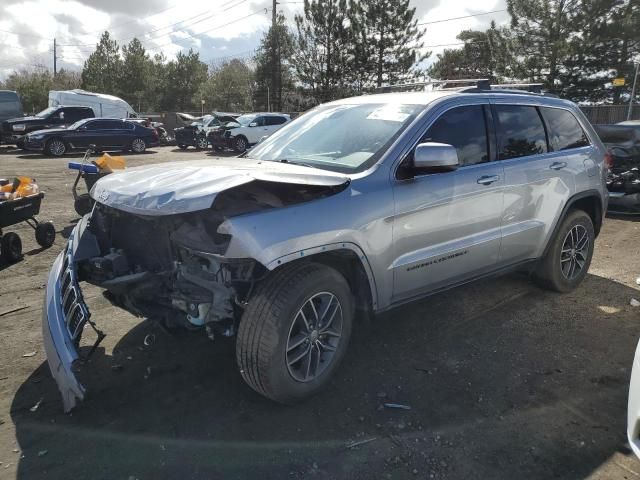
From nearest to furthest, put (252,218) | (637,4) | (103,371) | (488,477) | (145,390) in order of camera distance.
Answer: (488,477) < (252,218) < (145,390) < (103,371) < (637,4)

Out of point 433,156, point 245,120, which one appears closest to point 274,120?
point 245,120

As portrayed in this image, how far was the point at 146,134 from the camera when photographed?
21938 mm

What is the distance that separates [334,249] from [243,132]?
1986 centimetres

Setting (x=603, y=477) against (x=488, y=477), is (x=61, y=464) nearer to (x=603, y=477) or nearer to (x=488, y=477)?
(x=488, y=477)

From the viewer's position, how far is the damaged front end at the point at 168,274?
2.87 meters

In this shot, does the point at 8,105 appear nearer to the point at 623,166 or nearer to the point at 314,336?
the point at 623,166

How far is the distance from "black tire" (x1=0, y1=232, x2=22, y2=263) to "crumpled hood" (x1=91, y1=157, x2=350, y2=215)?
326cm

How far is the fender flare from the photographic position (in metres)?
2.76

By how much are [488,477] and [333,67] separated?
111ft

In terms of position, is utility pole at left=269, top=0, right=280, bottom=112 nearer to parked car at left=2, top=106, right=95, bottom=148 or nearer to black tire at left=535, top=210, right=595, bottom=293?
parked car at left=2, top=106, right=95, bottom=148

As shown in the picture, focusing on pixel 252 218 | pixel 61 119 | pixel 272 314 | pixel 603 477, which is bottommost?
pixel 603 477

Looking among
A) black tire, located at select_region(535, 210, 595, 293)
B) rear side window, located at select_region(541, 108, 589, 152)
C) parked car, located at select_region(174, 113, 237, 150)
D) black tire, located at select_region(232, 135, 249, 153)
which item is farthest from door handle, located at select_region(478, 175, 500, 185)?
parked car, located at select_region(174, 113, 237, 150)

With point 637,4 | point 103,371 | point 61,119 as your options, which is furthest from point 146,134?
point 637,4

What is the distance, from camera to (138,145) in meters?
21.8
